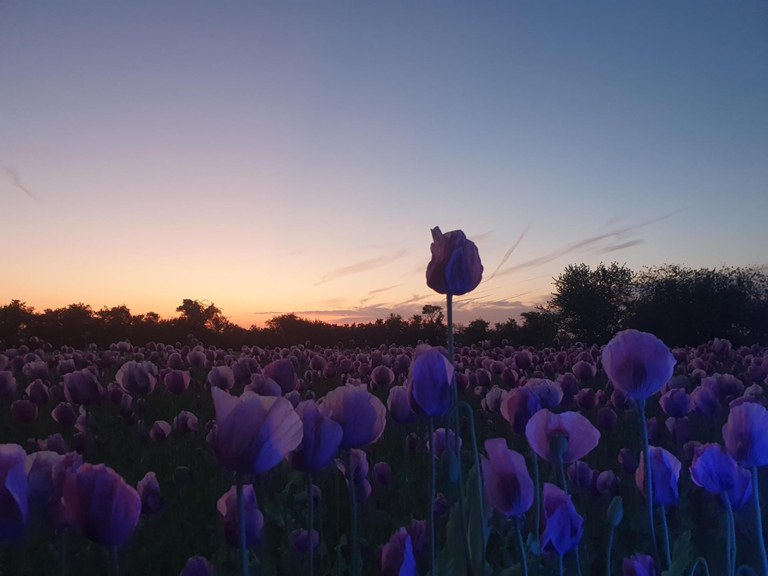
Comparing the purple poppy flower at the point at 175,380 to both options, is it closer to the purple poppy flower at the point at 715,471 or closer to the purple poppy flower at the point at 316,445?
the purple poppy flower at the point at 316,445

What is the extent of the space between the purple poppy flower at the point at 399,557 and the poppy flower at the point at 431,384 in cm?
36

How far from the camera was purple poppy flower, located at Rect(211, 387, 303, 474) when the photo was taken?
130 cm

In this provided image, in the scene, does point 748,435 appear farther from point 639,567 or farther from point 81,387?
point 81,387

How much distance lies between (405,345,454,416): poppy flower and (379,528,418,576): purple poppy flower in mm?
358

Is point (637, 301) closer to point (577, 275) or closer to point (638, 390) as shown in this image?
point (577, 275)

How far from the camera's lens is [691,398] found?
4.20m

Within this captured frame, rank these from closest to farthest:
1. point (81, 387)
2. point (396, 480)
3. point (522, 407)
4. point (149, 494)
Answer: point (522, 407), point (149, 494), point (396, 480), point (81, 387)

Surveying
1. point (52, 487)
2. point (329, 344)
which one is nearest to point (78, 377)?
point (52, 487)

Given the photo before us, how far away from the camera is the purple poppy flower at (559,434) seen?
1.67m

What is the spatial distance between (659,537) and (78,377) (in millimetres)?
4037

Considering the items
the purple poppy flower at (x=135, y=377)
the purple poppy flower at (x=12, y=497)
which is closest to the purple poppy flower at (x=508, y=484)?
the purple poppy flower at (x=12, y=497)

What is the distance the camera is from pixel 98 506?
1.29 metres

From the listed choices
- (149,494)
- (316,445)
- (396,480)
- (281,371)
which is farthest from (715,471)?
(396,480)

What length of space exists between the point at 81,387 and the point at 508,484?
396 cm
